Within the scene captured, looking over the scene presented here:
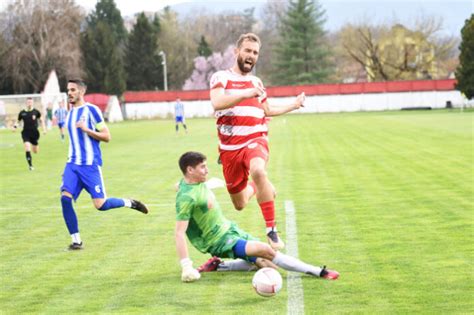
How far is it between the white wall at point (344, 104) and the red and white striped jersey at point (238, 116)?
8185 cm

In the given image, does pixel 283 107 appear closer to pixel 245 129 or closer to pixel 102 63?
pixel 245 129

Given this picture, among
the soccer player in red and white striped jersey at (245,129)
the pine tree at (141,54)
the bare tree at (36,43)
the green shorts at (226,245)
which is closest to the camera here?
the green shorts at (226,245)

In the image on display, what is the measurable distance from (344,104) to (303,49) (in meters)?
→ 21.4

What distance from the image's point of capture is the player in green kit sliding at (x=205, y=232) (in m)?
7.96

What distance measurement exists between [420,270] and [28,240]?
5157 mm

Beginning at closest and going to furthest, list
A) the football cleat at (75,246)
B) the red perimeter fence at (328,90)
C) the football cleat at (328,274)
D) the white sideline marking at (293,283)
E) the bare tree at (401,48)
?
the white sideline marking at (293,283)
the football cleat at (328,274)
the football cleat at (75,246)
the red perimeter fence at (328,90)
the bare tree at (401,48)

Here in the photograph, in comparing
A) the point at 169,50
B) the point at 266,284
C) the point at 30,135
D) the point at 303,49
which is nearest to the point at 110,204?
the point at 266,284

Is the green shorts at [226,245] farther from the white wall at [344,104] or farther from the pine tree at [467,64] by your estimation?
the white wall at [344,104]

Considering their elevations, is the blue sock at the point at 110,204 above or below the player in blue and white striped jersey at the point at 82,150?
below

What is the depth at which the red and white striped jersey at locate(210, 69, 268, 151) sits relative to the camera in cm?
932

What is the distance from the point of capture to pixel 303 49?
11281 cm

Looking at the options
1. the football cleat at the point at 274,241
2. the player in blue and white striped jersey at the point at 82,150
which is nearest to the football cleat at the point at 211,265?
the football cleat at the point at 274,241

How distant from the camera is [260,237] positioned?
1074 cm

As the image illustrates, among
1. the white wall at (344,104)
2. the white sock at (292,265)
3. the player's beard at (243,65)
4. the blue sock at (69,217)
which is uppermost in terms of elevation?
the player's beard at (243,65)
